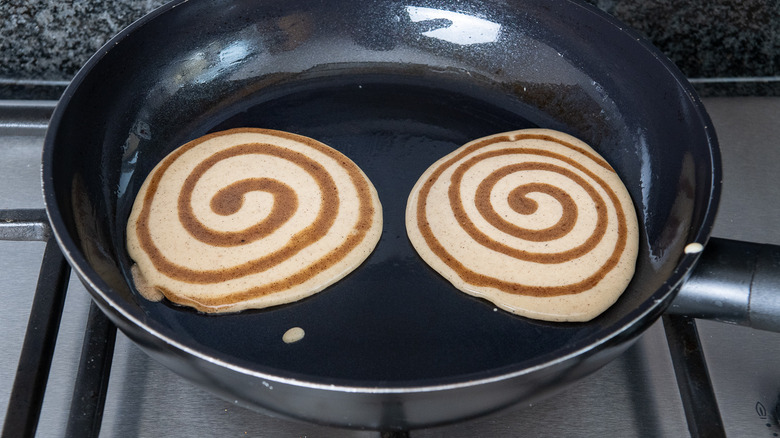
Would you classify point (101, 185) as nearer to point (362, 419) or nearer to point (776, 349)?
point (362, 419)

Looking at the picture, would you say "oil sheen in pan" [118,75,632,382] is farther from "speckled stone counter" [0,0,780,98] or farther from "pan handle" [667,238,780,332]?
"speckled stone counter" [0,0,780,98]

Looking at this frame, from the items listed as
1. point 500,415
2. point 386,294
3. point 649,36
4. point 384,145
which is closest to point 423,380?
point 500,415

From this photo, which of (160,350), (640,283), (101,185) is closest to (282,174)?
(101,185)

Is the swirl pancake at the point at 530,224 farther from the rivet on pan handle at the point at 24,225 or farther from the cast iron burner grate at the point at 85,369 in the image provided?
the rivet on pan handle at the point at 24,225

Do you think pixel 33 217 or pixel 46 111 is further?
pixel 46 111

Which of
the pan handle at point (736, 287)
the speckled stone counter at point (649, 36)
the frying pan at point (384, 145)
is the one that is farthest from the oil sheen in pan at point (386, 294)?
the speckled stone counter at point (649, 36)

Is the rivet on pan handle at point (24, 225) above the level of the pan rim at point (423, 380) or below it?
below

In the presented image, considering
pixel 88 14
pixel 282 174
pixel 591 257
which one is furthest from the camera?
pixel 88 14

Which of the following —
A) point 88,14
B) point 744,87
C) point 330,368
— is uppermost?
point 744,87
